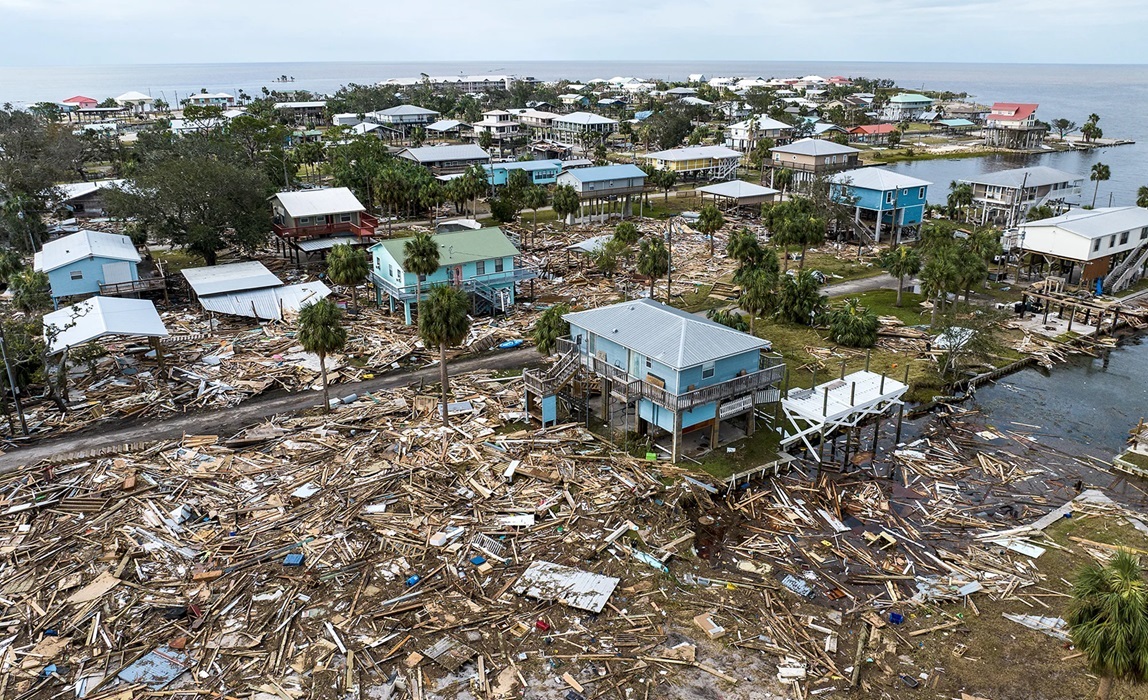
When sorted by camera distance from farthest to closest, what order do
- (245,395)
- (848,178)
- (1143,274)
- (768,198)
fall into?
(768,198)
(848,178)
(1143,274)
(245,395)

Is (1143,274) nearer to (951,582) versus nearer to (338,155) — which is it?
(951,582)

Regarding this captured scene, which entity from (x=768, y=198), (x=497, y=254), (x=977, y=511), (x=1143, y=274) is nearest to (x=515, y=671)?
(x=977, y=511)

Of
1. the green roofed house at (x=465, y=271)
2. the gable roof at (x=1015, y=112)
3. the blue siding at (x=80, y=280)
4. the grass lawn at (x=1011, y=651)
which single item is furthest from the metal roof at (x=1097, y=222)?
the gable roof at (x=1015, y=112)

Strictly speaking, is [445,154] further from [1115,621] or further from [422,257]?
[1115,621]

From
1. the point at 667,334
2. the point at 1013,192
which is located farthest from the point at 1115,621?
the point at 1013,192

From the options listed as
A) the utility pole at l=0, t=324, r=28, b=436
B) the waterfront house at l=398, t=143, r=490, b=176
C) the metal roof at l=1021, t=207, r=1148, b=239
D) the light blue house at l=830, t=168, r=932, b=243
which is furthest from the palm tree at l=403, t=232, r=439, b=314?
the waterfront house at l=398, t=143, r=490, b=176

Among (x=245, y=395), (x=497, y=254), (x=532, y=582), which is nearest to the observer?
(x=532, y=582)
